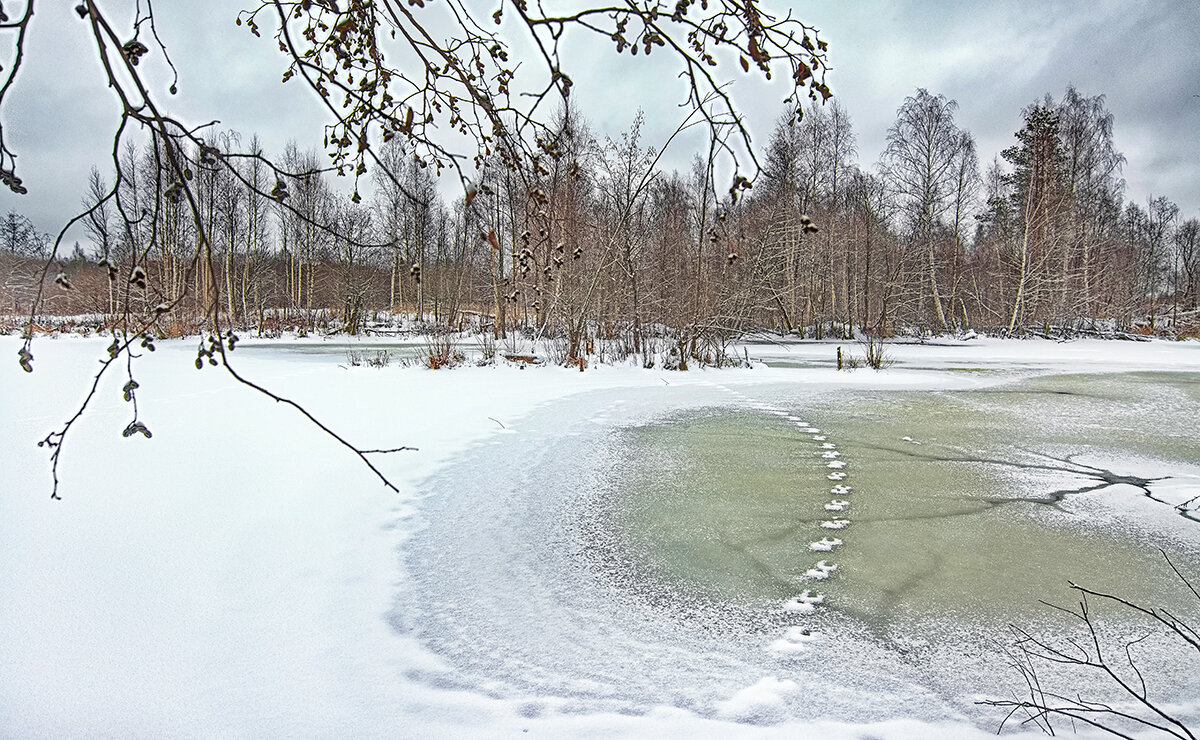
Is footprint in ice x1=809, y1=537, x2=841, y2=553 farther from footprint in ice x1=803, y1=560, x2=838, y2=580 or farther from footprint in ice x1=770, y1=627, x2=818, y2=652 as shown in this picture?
footprint in ice x1=770, y1=627, x2=818, y2=652

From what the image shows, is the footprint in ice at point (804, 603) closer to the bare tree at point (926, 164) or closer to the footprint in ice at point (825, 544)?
the footprint in ice at point (825, 544)

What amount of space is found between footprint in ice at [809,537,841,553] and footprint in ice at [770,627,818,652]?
3.16 feet

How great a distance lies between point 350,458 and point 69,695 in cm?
339

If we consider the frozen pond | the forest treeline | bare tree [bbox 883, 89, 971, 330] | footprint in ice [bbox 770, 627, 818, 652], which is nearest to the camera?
the frozen pond

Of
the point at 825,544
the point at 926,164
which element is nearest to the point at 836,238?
the point at 926,164

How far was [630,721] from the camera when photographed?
84.9 inches

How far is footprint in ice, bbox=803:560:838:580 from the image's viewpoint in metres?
3.36

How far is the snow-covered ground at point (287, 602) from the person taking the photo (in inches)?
85.0

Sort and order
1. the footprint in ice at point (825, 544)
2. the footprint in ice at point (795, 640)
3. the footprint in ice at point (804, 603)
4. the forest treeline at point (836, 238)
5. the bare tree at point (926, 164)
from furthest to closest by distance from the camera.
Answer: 1. the bare tree at point (926, 164)
2. the forest treeline at point (836, 238)
3. the footprint in ice at point (825, 544)
4. the footprint in ice at point (804, 603)
5. the footprint in ice at point (795, 640)

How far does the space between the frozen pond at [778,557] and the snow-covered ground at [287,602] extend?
0.03 metres

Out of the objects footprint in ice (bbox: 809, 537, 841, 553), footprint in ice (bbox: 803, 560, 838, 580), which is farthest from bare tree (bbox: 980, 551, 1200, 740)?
footprint in ice (bbox: 809, 537, 841, 553)

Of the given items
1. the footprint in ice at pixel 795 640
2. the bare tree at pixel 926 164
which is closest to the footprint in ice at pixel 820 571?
the footprint in ice at pixel 795 640

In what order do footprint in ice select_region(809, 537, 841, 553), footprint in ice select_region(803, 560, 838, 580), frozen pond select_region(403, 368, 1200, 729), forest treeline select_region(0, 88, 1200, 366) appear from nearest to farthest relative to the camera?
frozen pond select_region(403, 368, 1200, 729) → footprint in ice select_region(803, 560, 838, 580) → footprint in ice select_region(809, 537, 841, 553) → forest treeline select_region(0, 88, 1200, 366)

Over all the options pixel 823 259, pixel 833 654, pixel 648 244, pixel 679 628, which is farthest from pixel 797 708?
pixel 823 259
